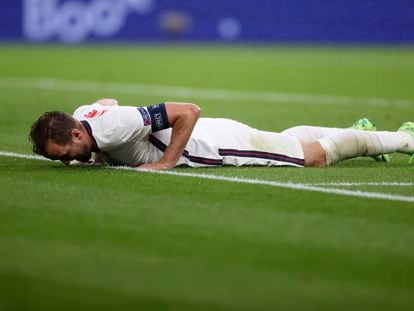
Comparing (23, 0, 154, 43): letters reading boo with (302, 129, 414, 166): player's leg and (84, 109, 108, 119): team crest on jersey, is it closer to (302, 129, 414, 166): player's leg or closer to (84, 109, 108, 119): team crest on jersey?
(302, 129, 414, 166): player's leg

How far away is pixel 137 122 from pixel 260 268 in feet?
10.2

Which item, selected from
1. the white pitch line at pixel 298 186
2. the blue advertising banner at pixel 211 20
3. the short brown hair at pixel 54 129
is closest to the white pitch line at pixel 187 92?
the white pitch line at pixel 298 186

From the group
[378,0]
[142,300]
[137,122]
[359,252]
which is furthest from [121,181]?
[378,0]

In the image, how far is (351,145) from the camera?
9.51m

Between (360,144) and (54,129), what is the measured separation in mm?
2686

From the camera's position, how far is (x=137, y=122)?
345 inches

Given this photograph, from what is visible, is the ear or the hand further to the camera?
the hand

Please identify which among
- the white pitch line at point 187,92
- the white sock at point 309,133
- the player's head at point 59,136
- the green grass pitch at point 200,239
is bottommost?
the white pitch line at point 187,92

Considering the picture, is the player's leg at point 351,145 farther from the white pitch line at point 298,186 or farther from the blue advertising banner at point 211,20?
the blue advertising banner at point 211,20

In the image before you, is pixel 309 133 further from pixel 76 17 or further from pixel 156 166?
pixel 76 17

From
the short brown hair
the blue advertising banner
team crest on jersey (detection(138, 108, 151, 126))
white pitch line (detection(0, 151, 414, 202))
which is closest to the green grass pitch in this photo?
white pitch line (detection(0, 151, 414, 202))

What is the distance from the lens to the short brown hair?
334 inches

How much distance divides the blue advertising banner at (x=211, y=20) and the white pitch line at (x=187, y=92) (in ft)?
36.7

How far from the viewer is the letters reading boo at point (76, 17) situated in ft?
104
